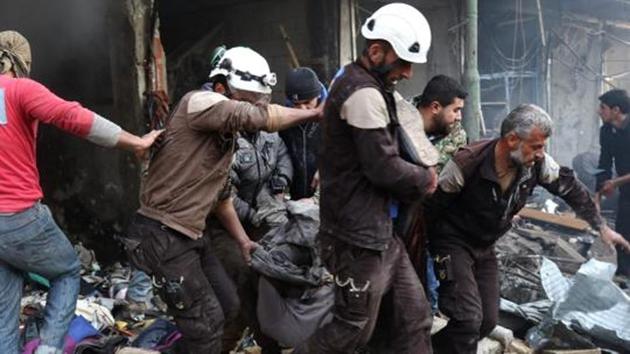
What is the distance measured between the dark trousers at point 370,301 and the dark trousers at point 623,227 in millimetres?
4004

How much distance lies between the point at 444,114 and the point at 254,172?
51.5 inches

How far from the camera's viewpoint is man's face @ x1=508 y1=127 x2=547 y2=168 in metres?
3.51

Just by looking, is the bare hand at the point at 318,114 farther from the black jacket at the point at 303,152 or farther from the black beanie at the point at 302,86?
the black jacket at the point at 303,152

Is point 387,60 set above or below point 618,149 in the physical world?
above

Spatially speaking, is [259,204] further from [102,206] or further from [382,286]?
[102,206]

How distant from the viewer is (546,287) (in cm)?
501

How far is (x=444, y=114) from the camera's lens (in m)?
3.93

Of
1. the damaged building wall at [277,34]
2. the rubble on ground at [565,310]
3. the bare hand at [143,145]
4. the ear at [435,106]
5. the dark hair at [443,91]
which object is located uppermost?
the damaged building wall at [277,34]

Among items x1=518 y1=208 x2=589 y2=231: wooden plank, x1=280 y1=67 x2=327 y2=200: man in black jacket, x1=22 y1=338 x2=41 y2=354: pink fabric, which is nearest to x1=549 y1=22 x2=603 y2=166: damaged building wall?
x1=518 y1=208 x2=589 y2=231: wooden plank

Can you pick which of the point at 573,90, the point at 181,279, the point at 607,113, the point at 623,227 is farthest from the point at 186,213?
the point at 573,90

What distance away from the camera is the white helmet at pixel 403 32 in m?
3.03

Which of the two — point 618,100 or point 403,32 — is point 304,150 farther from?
point 618,100

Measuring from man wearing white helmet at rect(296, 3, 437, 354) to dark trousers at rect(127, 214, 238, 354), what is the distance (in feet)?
1.90

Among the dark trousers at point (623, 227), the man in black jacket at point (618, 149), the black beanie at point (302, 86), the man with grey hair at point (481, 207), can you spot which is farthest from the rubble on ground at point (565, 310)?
the black beanie at point (302, 86)
